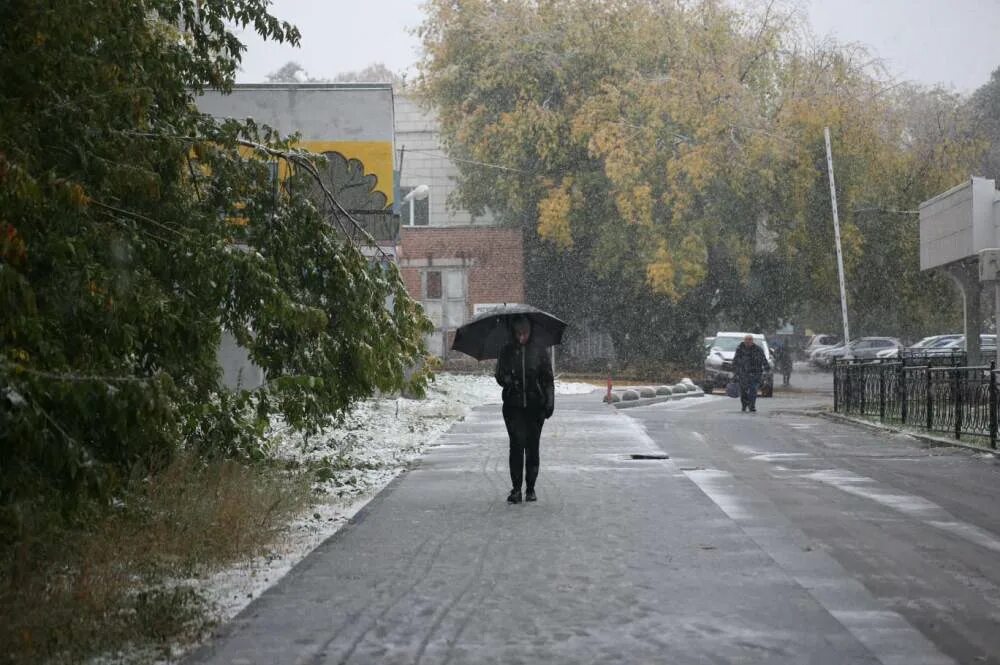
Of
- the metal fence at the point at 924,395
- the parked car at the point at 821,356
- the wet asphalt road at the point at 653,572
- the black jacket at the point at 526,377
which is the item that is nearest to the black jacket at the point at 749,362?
the metal fence at the point at 924,395

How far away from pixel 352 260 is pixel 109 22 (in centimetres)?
479

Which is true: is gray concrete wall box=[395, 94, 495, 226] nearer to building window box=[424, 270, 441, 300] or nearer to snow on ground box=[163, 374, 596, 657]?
building window box=[424, 270, 441, 300]

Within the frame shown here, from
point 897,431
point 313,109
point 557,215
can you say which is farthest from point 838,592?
point 557,215

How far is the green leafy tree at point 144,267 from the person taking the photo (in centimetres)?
690

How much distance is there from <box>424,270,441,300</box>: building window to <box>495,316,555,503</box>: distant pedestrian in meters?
35.1

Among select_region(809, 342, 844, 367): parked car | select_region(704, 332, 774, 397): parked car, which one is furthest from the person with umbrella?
select_region(809, 342, 844, 367): parked car

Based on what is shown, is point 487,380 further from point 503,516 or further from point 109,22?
point 109,22

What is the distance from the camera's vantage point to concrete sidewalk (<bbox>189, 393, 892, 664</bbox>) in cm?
637

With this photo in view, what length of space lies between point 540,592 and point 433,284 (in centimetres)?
3988

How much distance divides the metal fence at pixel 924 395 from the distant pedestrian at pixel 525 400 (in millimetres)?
8148

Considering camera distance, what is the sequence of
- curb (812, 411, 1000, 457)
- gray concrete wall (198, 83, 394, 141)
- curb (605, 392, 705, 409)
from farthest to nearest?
curb (605, 392, 705, 409) < gray concrete wall (198, 83, 394, 141) < curb (812, 411, 1000, 457)

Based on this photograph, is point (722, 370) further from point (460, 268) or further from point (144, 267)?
point (144, 267)

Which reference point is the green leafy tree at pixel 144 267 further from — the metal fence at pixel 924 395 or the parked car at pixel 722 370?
the parked car at pixel 722 370

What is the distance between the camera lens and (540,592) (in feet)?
25.5
